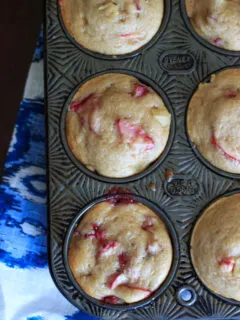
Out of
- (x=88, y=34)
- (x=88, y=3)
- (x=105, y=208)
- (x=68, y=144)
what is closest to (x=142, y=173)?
(x=105, y=208)

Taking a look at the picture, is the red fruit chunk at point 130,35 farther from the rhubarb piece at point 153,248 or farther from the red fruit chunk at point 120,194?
the rhubarb piece at point 153,248

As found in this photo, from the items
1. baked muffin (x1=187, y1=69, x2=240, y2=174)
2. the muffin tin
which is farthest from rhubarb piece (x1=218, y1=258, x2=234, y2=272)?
baked muffin (x1=187, y1=69, x2=240, y2=174)

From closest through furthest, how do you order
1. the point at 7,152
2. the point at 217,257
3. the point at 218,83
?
the point at 217,257 < the point at 218,83 < the point at 7,152

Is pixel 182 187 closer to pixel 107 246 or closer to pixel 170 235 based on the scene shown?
pixel 170 235

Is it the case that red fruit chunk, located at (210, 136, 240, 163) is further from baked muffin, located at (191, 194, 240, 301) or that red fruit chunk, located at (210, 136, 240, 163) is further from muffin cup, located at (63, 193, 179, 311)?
muffin cup, located at (63, 193, 179, 311)

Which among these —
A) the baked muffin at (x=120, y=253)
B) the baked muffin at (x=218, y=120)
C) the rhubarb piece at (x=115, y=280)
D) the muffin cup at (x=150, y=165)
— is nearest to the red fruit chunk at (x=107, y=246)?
the baked muffin at (x=120, y=253)

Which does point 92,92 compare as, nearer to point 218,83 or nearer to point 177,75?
point 177,75
